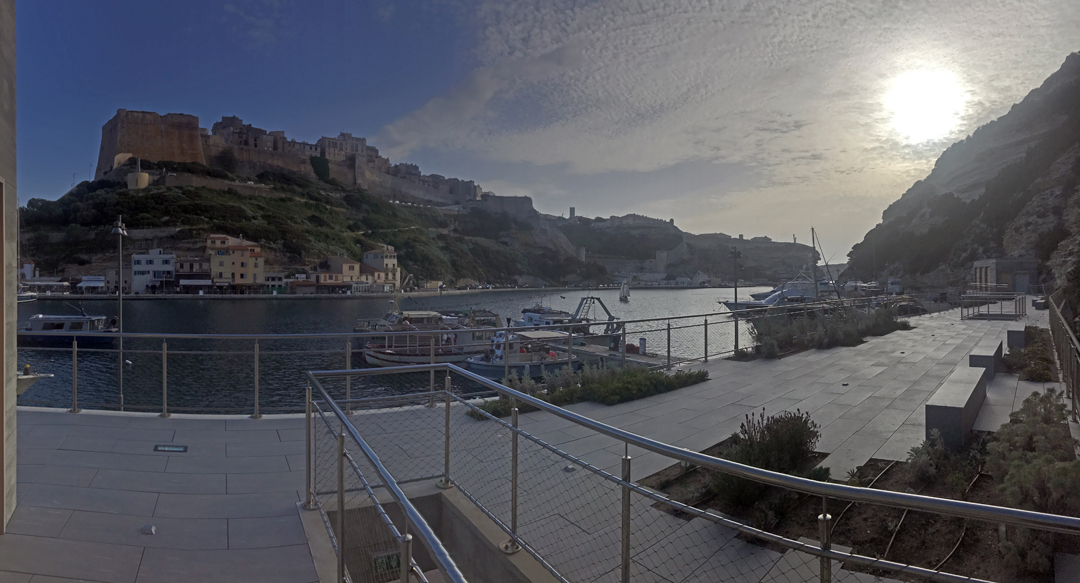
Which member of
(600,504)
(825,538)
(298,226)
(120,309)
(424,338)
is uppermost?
(298,226)

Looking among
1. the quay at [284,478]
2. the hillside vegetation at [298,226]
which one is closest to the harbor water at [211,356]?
the quay at [284,478]

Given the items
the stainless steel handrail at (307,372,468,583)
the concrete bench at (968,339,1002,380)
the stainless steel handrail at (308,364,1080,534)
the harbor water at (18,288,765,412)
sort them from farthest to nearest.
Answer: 1. the harbor water at (18,288,765,412)
2. the concrete bench at (968,339,1002,380)
3. the stainless steel handrail at (308,364,1080,534)
4. the stainless steel handrail at (307,372,468,583)

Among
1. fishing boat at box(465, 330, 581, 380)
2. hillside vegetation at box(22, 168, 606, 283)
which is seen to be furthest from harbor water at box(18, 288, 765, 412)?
hillside vegetation at box(22, 168, 606, 283)

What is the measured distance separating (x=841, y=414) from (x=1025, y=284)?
114ft

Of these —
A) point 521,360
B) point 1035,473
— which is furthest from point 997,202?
point 1035,473

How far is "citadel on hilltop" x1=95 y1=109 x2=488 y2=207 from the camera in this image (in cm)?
8788

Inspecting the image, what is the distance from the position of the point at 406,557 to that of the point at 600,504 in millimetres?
2484

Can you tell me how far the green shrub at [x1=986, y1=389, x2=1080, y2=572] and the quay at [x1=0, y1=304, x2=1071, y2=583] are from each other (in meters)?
0.72

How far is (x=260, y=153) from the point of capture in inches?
4050

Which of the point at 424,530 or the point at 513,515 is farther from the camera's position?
the point at 513,515

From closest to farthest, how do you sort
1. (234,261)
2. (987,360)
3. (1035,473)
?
(1035,473), (987,360), (234,261)

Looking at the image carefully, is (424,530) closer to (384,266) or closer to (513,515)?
(513,515)

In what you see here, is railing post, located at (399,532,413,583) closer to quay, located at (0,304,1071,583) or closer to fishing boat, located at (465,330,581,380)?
quay, located at (0,304,1071,583)

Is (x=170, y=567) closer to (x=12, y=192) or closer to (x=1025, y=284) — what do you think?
(x=12, y=192)
